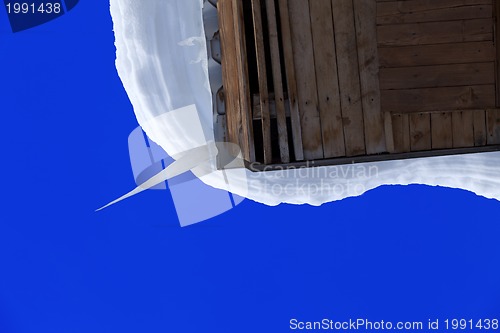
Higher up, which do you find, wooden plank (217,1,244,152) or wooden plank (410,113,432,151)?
wooden plank (217,1,244,152)

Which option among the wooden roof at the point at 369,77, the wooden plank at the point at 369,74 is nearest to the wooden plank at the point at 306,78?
the wooden roof at the point at 369,77

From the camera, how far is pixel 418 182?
6.08 m

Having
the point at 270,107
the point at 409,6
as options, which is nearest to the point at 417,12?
the point at 409,6

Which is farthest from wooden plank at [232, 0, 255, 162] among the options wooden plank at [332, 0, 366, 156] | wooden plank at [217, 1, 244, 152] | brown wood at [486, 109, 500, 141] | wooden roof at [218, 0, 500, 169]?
brown wood at [486, 109, 500, 141]

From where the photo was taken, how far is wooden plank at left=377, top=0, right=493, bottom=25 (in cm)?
479

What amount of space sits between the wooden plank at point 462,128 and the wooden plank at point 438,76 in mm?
244

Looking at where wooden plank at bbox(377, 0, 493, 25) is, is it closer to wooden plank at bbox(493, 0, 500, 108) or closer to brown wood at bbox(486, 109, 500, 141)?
wooden plank at bbox(493, 0, 500, 108)

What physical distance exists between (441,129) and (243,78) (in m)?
1.62

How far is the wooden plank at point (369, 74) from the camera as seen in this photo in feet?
15.7

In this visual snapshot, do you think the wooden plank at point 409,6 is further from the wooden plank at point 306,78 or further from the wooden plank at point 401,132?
the wooden plank at point 401,132

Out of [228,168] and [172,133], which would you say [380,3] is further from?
[172,133]

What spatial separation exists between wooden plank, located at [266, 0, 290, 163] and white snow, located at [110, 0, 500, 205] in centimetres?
92

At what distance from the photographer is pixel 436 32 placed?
483cm

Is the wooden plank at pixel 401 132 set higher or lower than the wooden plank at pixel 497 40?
lower
